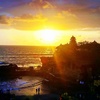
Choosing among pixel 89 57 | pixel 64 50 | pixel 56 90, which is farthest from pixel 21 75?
pixel 56 90

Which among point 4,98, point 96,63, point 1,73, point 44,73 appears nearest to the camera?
point 4,98

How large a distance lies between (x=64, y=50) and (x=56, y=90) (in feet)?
84.8

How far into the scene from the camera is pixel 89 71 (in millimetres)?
61219

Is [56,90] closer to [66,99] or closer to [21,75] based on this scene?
[66,99]

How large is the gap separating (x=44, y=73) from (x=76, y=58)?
34.0 ft

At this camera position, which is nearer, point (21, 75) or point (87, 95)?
point (87, 95)

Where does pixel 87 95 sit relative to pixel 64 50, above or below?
below

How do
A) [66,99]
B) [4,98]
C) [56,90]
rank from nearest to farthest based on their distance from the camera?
[66,99] → [4,98] → [56,90]

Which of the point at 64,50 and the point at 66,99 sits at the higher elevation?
the point at 64,50

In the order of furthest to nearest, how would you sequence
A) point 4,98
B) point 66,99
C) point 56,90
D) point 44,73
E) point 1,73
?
point 1,73
point 44,73
point 56,90
point 4,98
point 66,99

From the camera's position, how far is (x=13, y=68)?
78875 millimetres

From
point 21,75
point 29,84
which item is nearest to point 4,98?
point 29,84

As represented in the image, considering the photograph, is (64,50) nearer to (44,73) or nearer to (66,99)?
(44,73)

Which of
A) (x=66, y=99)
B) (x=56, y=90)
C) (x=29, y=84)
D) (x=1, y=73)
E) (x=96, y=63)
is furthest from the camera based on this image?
(x=1, y=73)
